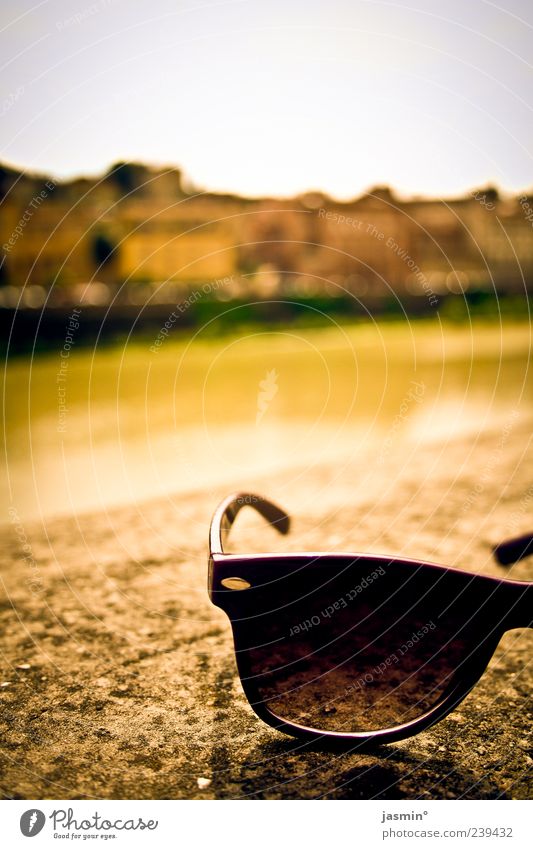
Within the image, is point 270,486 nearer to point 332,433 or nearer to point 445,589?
point 332,433

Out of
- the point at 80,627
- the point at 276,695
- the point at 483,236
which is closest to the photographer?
the point at 276,695

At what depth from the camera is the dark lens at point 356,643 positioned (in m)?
1.30

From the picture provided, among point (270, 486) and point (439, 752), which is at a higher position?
point (270, 486)

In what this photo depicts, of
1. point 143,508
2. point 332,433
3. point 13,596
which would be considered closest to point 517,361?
point 332,433

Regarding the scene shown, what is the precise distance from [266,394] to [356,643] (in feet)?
21.7

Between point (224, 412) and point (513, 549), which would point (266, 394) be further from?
point (513, 549)

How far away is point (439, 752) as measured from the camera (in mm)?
1455

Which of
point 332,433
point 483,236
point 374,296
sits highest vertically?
point 483,236

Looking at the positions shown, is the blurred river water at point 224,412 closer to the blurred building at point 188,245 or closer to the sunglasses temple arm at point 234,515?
the sunglasses temple arm at point 234,515

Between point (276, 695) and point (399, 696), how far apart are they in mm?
261
